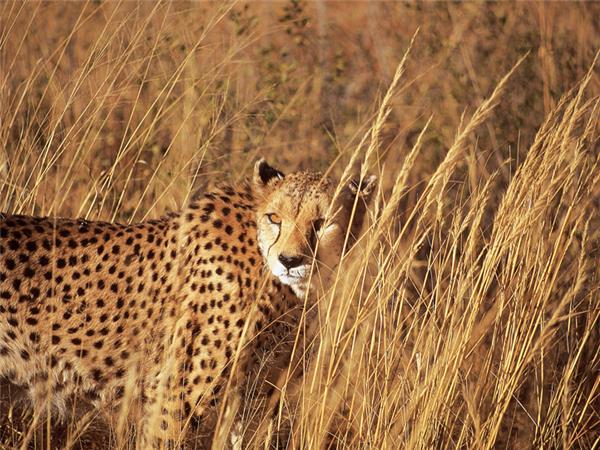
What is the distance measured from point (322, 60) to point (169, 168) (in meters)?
2.15

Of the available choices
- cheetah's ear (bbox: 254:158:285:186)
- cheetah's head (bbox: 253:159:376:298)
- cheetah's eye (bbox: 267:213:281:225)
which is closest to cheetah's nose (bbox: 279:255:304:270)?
cheetah's head (bbox: 253:159:376:298)

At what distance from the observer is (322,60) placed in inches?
233

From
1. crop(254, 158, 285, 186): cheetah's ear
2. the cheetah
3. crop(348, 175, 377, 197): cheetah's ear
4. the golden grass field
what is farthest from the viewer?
crop(254, 158, 285, 186): cheetah's ear

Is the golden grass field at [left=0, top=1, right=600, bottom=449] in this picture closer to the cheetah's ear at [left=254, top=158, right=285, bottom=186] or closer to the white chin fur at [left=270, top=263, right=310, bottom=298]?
the white chin fur at [left=270, top=263, right=310, bottom=298]

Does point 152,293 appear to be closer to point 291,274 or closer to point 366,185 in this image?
point 291,274

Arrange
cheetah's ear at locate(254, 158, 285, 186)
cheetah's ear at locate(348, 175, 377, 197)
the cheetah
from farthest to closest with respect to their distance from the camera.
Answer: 1. cheetah's ear at locate(254, 158, 285, 186)
2. cheetah's ear at locate(348, 175, 377, 197)
3. the cheetah

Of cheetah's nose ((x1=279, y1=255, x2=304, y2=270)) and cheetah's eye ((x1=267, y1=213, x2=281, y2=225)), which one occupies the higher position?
cheetah's eye ((x1=267, y1=213, x2=281, y2=225))

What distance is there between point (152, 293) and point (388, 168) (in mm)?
2160

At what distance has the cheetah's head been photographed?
298 cm

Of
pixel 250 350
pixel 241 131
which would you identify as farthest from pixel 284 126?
pixel 250 350

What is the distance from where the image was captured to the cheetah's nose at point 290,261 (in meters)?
2.95

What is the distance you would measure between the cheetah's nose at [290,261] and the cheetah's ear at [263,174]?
1.24ft

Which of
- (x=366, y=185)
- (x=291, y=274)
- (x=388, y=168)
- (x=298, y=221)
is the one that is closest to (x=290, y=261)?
(x=291, y=274)

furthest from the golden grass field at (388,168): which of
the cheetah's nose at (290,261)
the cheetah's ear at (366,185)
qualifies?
the cheetah's nose at (290,261)
